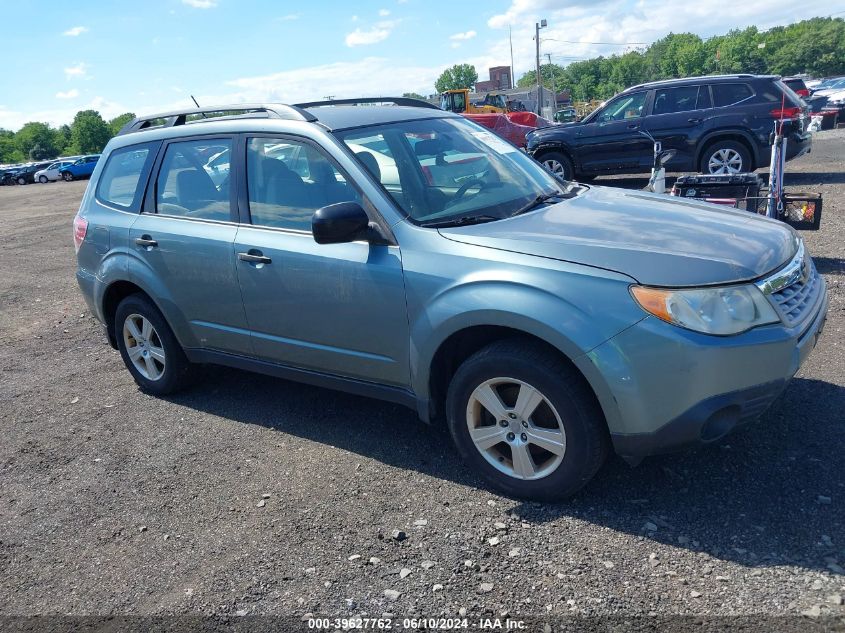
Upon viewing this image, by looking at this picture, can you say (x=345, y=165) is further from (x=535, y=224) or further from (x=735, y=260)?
(x=735, y=260)

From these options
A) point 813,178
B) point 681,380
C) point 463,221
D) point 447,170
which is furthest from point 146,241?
point 813,178

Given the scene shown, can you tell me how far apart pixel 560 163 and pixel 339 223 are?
36.5 ft

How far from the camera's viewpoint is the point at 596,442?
3309 millimetres

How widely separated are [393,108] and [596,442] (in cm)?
267

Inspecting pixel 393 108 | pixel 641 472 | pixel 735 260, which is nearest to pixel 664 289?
pixel 735 260

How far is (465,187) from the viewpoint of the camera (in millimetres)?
4246

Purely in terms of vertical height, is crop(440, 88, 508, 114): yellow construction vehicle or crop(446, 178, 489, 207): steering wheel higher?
crop(446, 178, 489, 207): steering wheel

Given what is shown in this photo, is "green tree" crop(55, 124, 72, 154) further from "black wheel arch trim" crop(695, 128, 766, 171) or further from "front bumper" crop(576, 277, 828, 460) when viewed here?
"front bumper" crop(576, 277, 828, 460)

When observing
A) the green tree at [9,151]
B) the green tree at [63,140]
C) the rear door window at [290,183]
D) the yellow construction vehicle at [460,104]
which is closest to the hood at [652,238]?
the rear door window at [290,183]

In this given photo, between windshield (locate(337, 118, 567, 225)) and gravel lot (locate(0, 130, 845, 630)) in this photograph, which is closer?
gravel lot (locate(0, 130, 845, 630))

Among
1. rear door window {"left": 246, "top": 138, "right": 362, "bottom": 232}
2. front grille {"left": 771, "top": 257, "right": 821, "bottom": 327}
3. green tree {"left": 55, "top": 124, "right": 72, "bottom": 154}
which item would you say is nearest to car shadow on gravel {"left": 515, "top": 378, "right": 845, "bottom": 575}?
front grille {"left": 771, "top": 257, "right": 821, "bottom": 327}

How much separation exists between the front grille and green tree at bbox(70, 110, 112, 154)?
106861 millimetres

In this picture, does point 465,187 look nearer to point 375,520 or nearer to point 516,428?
point 516,428

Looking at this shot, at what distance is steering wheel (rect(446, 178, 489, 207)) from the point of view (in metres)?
4.09
